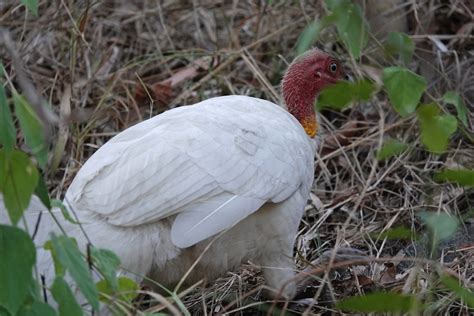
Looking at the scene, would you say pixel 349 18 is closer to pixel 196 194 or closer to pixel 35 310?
pixel 196 194

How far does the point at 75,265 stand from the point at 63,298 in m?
0.11

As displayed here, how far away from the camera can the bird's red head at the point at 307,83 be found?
3699mm

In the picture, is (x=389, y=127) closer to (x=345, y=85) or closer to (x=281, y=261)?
(x=281, y=261)

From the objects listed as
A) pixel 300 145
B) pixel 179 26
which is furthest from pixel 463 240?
pixel 179 26

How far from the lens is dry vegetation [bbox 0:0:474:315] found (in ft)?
Answer: 12.8

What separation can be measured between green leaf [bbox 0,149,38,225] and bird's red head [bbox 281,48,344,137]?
191 cm

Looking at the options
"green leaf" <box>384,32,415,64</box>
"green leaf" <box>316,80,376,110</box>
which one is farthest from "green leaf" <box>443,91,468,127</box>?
"green leaf" <box>316,80,376,110</box>

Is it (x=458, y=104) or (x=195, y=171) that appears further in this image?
(x=458, y=104)

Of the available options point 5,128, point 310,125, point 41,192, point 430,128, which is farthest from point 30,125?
point 310,125

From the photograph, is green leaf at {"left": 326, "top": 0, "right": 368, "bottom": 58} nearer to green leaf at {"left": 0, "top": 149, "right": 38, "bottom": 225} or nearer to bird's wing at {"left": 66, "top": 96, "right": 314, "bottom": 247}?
bird's wing at {"left": 66, "top": 96, "right": 314, "bottom": 247}

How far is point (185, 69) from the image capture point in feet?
16.5

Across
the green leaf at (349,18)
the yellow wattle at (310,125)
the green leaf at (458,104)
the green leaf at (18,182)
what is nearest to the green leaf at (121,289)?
the green leaf at (18,182)

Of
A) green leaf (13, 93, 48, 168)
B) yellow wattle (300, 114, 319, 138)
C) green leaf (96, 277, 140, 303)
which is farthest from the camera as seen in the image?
yellow wattle (300, 114, 319, 138)

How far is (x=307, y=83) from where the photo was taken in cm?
374
